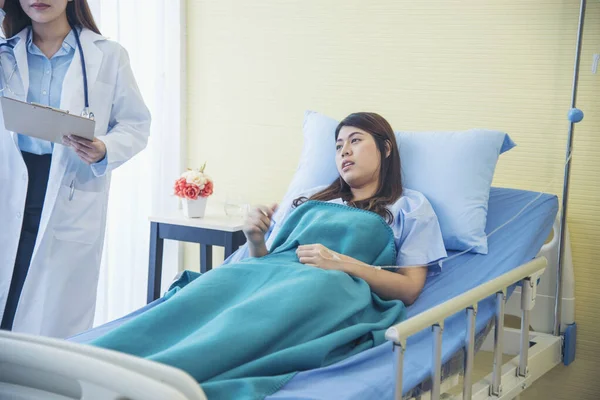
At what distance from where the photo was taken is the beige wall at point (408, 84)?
2.75m

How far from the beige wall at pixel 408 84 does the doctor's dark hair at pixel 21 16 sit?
3.59 ft

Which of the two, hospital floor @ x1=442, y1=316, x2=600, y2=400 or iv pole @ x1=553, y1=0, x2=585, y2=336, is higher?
iv pole @ x1=553, y1=0, x2=585, y2=336

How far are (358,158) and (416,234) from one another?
296 mm

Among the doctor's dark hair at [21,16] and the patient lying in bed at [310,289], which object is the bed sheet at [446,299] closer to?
the patient lying in bed at [310,289]

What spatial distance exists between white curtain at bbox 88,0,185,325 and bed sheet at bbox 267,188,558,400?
5.38 feet

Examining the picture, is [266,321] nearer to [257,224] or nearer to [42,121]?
[257,224]

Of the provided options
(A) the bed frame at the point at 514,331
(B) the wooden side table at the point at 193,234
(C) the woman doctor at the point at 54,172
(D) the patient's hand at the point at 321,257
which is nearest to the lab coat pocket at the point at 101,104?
(C) the woman doctor at the point at 54,172

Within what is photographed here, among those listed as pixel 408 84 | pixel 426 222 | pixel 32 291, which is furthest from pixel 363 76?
pixel 32 291

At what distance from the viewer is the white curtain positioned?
135 inches

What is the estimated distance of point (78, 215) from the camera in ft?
7.93

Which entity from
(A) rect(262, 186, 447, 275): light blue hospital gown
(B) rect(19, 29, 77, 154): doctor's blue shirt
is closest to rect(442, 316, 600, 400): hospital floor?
(A) rect(262, 186, 447, 275): light blue hospital gown

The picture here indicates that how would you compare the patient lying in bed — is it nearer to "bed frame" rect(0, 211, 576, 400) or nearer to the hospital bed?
the hospital bed

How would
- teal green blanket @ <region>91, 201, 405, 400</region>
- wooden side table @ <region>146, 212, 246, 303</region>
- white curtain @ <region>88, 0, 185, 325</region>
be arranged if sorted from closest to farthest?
teal green blanket @ <region>91, 201, 405, 400</region> < wooden side table @ <region>146, 212, 246, 303</region> < white curtain @ <region>88, 0, 185, 325</region>

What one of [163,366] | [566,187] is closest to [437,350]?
[163,366]
